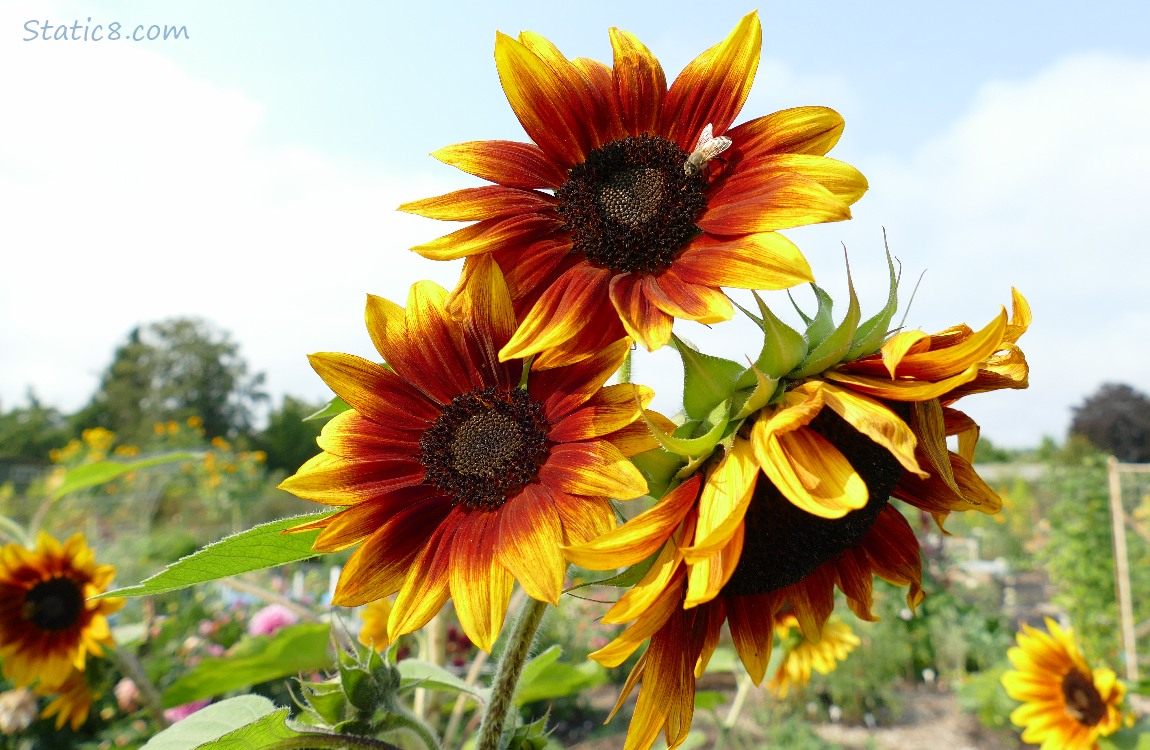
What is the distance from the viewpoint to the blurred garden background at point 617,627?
1.80 metres

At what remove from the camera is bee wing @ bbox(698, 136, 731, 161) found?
74 centimetres

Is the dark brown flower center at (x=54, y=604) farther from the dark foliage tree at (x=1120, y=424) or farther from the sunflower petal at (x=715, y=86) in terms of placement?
the dark foliage tree at (x=1120, y=424)

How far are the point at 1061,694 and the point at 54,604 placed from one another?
3.05 metres

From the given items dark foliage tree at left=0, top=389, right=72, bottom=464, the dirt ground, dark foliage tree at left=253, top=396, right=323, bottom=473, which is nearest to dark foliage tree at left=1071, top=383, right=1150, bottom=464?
the dirt ground

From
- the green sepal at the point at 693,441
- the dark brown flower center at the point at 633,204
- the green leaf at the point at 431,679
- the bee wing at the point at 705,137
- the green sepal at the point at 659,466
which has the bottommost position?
the green leaf at the point at 431,679

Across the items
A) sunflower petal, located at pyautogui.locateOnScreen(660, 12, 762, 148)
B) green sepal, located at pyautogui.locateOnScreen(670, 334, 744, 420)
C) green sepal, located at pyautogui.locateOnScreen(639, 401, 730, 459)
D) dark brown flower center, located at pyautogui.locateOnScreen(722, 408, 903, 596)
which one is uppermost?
sunflower petal, located at pyautogui.locateOnScreen(660, 12, 762, 148)

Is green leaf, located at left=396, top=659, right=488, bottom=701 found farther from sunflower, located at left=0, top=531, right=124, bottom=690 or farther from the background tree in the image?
the background tree

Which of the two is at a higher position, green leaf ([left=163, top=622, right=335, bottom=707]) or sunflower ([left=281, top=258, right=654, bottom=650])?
sunflower ([left=281, top=258, right=654, bottom=650])

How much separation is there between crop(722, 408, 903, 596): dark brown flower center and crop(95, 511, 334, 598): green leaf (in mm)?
405

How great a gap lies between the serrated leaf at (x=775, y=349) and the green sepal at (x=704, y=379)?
12mm

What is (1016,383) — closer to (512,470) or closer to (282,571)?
(512,470)

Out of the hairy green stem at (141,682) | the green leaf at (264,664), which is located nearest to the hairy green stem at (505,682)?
the green leaf at (264,664)

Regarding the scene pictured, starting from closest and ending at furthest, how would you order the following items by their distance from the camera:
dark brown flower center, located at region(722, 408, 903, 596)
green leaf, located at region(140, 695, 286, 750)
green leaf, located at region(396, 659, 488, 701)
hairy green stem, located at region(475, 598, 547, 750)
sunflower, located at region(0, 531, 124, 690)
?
dark brown flower center, located at region(722, 408, 903, 596), hairy green stem, located at region(475, 598, 547, 750), green leaf, located at region(140, 695, 286, 750), green leaf, located at region(396, 659, 488, 701), sunflower, located at region(0, 531, 124, 690)

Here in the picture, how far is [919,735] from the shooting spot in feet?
21.5
